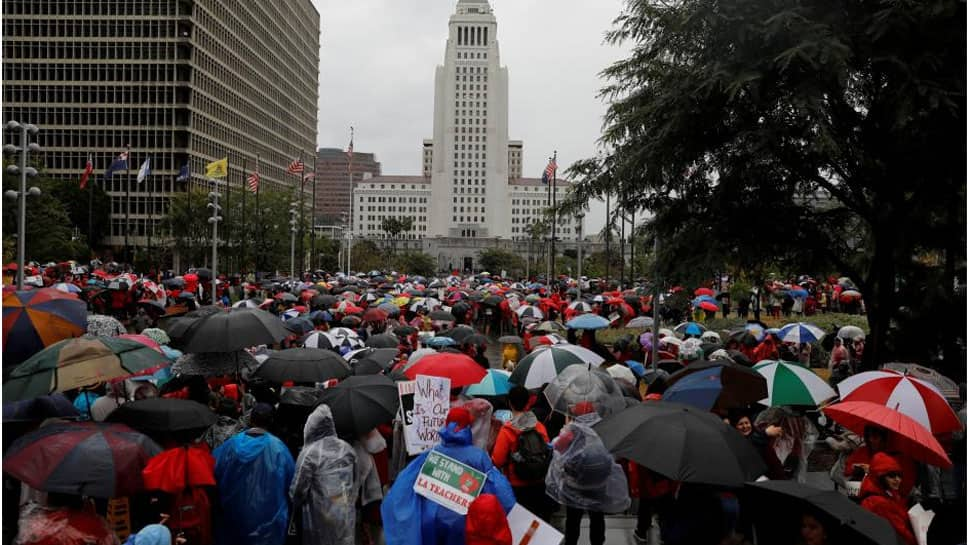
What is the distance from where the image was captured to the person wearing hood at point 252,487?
6.76 m

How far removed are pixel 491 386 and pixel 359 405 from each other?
2369 mm

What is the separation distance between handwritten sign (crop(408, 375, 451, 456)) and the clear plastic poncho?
1269 mm

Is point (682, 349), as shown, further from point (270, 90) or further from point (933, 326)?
point (270, 90)

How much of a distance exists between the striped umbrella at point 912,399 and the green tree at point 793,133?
410 cm

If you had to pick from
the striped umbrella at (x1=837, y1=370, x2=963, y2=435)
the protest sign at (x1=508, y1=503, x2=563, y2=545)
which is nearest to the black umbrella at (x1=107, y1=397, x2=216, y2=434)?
the protest sign at (x1=508, y1=503, x2=563, y2=545)

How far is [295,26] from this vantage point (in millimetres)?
121250

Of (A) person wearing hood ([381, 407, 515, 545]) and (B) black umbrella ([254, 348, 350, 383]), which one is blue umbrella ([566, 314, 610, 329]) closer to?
(B) black umbrella ([254, 348, 350, 383])

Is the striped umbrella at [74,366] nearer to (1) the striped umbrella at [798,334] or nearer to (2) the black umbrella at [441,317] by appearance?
(1) the striped umbrella at [798,334]

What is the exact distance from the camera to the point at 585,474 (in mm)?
6836

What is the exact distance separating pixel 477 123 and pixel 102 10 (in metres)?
68.6

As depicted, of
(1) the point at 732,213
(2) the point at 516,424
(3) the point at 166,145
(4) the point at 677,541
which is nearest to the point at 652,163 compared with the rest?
(1) the point at 732,213

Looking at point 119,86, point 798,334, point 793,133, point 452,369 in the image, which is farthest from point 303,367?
point 119,86

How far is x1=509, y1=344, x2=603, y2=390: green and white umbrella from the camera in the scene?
1022cm

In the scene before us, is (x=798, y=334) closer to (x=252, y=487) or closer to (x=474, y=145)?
(x=252, y=487)
